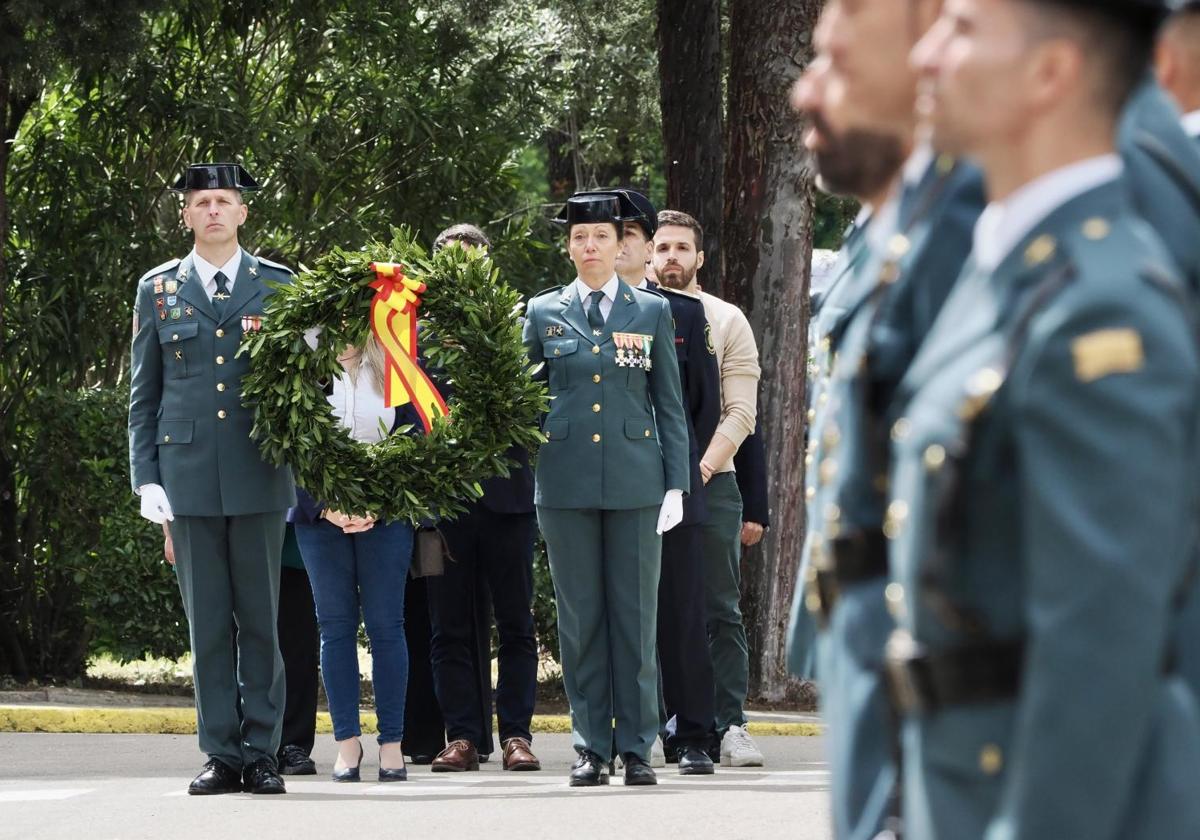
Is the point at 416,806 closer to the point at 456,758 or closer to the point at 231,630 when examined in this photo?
the point at 231,630

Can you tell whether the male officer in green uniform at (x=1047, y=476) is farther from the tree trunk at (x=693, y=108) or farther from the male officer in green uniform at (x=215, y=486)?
the tree trunk at (x=693, y=108)

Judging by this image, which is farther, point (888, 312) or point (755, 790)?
point (755, 790)

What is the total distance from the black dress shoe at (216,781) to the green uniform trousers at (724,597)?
2577 millimetres

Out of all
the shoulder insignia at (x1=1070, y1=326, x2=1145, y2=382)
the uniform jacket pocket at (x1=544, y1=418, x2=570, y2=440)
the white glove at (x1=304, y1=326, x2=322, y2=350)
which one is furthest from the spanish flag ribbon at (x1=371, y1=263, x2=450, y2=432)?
the shoulder insignia at (x1=1070, y1=326, x2=1145, y2=382)

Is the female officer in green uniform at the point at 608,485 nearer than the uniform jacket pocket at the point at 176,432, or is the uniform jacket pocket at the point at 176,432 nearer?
the uniform jacket pocket at the point at 176,432

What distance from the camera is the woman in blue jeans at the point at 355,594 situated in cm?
947

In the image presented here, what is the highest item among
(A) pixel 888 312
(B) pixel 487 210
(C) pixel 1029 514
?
(B) pixel 487 210

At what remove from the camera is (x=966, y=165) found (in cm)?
328

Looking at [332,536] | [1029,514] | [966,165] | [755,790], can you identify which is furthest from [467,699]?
[1029,514]

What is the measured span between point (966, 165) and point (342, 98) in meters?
14.3

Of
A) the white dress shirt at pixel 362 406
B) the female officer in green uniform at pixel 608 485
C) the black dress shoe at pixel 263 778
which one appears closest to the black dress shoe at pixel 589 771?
the female officer in green uniform at pixel 608 485

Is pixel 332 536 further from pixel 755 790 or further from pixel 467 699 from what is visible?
pixel 755 790

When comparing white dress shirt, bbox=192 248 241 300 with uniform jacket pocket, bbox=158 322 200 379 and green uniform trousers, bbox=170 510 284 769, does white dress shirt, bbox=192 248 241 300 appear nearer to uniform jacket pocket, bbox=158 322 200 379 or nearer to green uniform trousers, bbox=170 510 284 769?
uniform jacket pocket, bbox=158 322 200 379

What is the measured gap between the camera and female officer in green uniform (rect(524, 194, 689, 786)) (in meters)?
9.06
